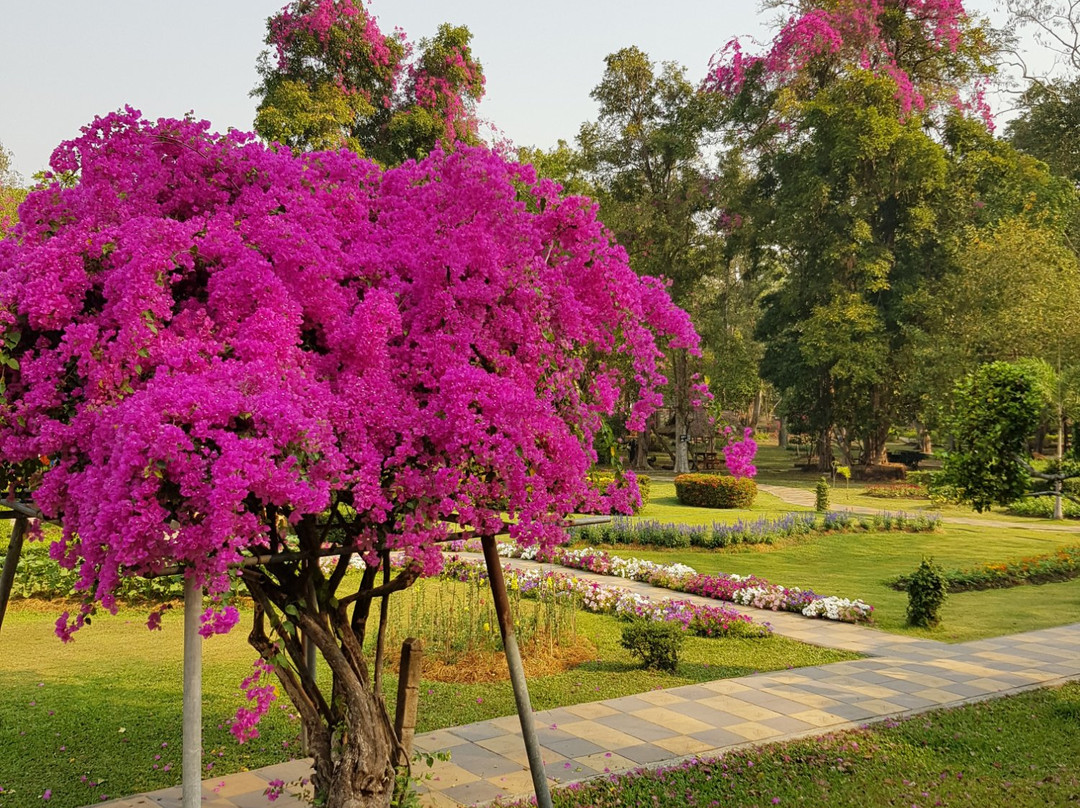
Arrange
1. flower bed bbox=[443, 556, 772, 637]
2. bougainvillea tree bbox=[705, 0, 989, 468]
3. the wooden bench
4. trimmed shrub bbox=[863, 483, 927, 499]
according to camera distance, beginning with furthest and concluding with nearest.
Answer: the wooden bench
bougainvillea tree bbox=[705, 0, 989, 468]
trimmed shrub bbox=[863, 483, 927, 499]
flower bed bbox=[443, 556, 772, 637]

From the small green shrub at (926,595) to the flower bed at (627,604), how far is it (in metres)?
1.95

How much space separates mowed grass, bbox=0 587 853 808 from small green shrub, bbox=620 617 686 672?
0.16 m

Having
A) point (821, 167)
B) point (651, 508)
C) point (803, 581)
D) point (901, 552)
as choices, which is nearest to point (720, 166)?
point (821, 167)

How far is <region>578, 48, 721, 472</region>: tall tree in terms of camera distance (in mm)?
34188

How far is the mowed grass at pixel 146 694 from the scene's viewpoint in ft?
20.3

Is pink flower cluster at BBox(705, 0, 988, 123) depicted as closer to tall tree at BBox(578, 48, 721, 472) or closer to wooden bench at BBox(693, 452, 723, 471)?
tall tree at BBox(578, 48, 721, 472)

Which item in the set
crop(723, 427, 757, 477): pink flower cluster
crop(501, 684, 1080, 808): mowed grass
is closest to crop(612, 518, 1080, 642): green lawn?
crop(501, 684, 1080, 808): mowed grass

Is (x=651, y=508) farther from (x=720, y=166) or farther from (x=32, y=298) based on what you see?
(x=32, y=298)

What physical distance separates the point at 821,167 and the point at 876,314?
19.0 feet

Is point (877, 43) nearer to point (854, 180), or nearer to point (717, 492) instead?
point (854, 180)

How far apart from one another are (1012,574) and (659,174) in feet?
78.9

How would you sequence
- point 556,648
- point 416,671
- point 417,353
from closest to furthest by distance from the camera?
point 417,353, point 416,671, point 556,648

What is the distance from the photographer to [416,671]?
5223 mm

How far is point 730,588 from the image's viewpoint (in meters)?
12.6
